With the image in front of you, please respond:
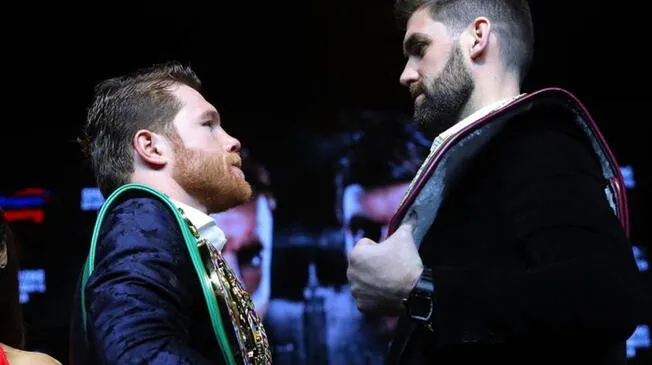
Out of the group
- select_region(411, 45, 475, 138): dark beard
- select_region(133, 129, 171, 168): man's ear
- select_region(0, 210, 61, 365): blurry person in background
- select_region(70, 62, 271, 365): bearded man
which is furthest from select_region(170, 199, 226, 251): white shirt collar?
select_region(0, 210, 61, 365): blurry person in background

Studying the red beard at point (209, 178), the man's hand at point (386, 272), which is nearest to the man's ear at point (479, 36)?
the man's hand at point (386, 272)

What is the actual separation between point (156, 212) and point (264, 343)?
37 cm

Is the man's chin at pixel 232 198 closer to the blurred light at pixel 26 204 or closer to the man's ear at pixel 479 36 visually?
the man's ear at pixel 479 36

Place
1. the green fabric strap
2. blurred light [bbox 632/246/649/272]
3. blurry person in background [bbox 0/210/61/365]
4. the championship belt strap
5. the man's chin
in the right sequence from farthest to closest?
blurred light [bbox 632/246/649/272] → blurry person in background [bbox 0/210/61/365] → the man's chin → the green fabric strap → the championship belt strap

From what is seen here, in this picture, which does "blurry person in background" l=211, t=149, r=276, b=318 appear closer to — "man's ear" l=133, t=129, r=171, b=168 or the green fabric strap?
"man's ear" l=133, t=129, r=171, b=168

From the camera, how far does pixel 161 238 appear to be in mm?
1396

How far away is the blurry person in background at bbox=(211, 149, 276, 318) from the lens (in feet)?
12.8

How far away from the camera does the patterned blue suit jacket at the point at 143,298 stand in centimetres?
125

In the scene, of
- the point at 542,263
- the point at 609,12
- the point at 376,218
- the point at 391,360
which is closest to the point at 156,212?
the point at 391,360

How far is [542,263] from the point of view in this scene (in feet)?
3.66

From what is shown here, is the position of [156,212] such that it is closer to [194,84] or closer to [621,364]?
[194,84]

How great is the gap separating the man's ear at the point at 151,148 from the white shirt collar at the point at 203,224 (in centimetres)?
10

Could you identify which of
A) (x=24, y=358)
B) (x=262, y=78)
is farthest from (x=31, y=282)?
(x=24, y=358)

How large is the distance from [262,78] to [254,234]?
881 millimetres
